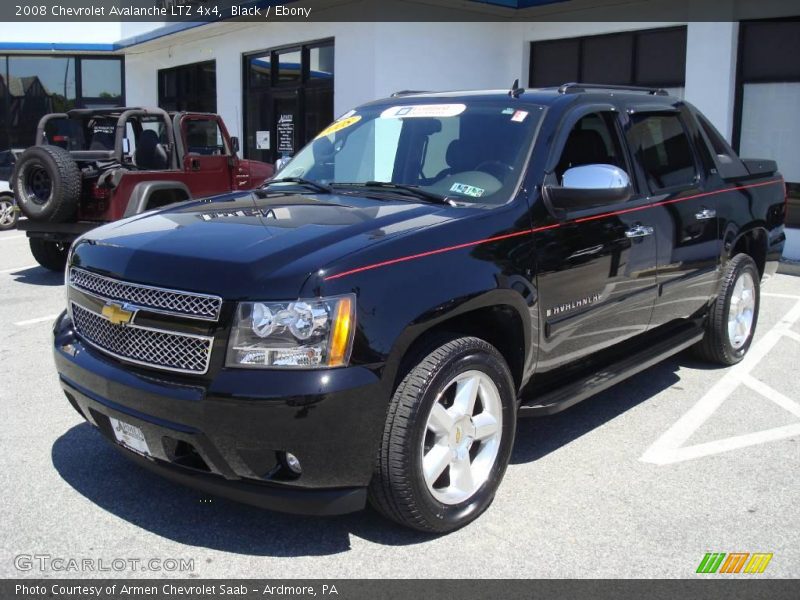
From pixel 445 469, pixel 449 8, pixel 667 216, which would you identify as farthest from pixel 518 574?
pixel 449 8

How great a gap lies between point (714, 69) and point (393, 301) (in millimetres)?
10066

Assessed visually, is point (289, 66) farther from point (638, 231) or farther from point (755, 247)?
point (638, 231)

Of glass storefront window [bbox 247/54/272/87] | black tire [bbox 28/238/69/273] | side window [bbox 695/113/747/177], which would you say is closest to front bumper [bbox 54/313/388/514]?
side window [bbox 695/113/747/177]

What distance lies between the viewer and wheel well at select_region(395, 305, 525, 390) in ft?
10.6

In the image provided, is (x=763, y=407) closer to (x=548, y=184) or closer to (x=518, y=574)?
(x=548, y=184)

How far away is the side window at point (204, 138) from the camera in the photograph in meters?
10.7

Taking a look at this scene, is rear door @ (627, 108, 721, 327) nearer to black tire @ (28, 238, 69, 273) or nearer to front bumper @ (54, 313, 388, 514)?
front bumper @ (54, 313, 388, 514)

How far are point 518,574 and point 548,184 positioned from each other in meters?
1.82

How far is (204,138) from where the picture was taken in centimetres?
1121

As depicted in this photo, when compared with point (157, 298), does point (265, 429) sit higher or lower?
lower

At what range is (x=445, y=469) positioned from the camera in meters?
3.34

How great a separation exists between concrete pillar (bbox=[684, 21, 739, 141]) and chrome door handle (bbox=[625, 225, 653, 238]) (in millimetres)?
7808

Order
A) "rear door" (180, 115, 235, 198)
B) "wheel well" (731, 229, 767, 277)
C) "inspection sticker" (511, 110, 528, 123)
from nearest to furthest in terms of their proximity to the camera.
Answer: "inspection sticker" (511, 110, 528, 123) < "wheel well" (731, 229, 767, 277) < "rear door" (180, 115, 235, 198)

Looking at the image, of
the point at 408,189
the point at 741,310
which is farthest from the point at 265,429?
the point at 741,310
